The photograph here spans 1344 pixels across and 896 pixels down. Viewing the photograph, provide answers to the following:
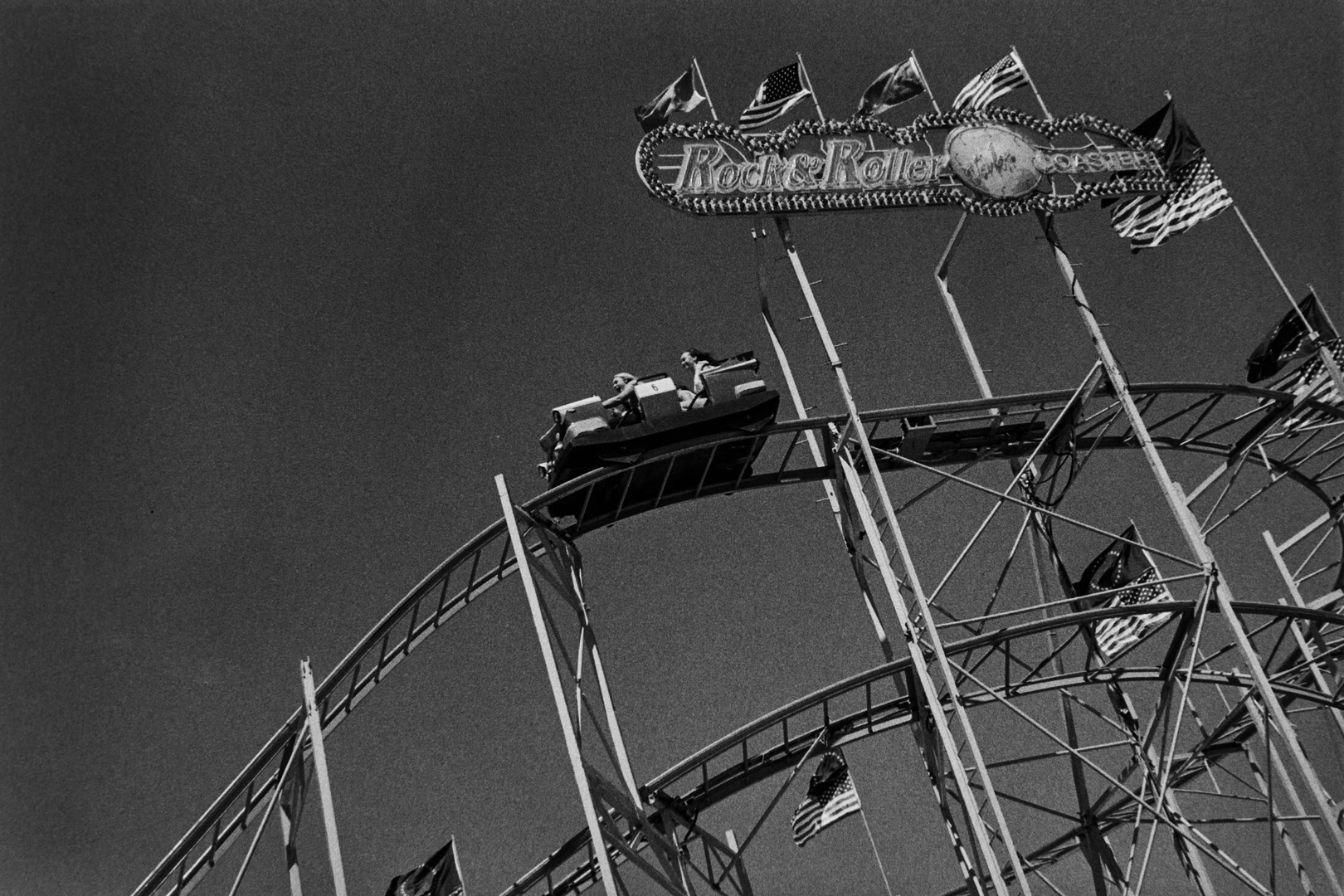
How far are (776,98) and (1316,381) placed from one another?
10477mm

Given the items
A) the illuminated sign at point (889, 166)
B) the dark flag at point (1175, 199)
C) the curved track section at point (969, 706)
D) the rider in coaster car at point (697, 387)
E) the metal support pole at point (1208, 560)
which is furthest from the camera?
the dark flag at point (1175, 199)

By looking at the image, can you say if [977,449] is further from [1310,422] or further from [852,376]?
[852,376]

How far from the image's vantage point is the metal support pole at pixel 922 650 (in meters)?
13.0

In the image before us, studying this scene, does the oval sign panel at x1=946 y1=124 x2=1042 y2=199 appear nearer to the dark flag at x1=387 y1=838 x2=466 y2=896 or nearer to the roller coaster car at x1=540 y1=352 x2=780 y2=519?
the roller coaster car at x1=540 y1=352 x2=780 y2=519

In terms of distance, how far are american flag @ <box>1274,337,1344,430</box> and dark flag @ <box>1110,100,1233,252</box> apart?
343 cm

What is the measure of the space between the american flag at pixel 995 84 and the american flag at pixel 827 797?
36.8 ft

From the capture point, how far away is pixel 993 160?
20109mm

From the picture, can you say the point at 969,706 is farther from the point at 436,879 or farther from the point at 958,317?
the point at 436,879

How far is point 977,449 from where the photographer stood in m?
20.6

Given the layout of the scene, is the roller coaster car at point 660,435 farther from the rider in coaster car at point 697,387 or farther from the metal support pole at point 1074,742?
the metal support pole at point 1074,742

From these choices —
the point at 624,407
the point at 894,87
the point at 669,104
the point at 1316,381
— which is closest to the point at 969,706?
the point at 624,407

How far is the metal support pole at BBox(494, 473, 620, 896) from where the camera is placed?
42.7ft

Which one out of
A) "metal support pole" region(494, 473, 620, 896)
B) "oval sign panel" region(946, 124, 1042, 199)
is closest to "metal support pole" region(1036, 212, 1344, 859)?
"oval sign panel" region(946, 124, 1042, 199)

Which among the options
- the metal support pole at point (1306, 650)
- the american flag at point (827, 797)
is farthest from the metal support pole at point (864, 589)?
the metal support pole at point (1306, 650)
